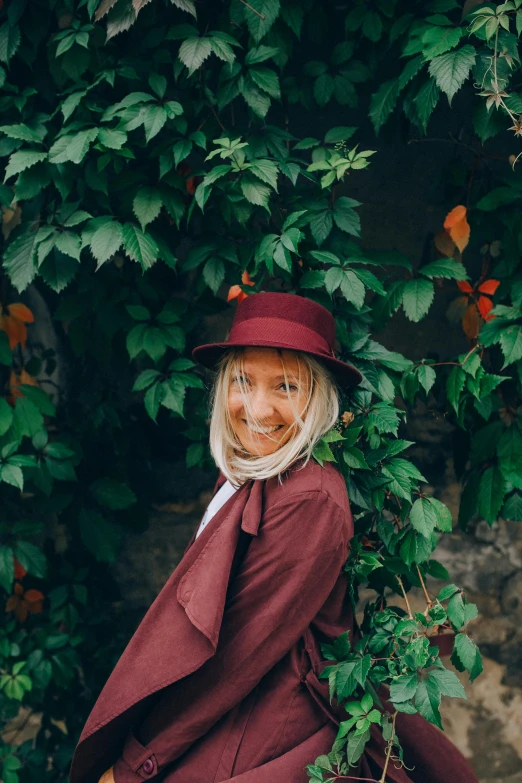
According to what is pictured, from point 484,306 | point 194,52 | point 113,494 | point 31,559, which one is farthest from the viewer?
point 113,494

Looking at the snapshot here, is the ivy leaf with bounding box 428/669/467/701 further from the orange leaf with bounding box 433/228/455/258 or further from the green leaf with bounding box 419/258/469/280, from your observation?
the orange leaf with bounding box 433/228/455/258

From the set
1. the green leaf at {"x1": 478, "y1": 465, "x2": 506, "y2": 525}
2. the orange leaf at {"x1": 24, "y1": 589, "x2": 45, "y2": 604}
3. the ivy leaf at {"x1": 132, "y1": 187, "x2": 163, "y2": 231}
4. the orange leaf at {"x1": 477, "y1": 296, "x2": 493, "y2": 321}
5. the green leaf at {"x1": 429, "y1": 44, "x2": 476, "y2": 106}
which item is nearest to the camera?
the green leaf at {"x1": 429, "y1": 44, "x2": 476, "y2": 106}

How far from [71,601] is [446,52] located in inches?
81.0

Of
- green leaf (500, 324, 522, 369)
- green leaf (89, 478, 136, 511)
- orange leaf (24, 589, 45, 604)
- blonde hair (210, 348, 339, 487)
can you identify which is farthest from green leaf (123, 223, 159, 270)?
orange leaf (24, 589, 45, 604)

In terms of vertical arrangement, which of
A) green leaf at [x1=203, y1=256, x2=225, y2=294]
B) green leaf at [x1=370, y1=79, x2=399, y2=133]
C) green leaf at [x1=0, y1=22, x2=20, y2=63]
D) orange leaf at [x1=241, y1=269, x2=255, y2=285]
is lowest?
orange leaf at [x1=241, y1=269, x2=255, y2=285]

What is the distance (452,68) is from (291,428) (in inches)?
37.8

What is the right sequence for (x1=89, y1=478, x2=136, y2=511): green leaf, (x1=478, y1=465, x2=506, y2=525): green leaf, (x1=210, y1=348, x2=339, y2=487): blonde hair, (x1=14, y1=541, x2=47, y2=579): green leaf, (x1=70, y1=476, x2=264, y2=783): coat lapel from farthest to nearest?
(x1=89, y1=478, x2=136, y2=511): green leaf < (x1=14, y1=541, x2=47, y2=579): green leaf < (x1=478, y1=465, x2=506, y2=525): green leaf < (x1=210, y1=348, x2=339, y2=487): blonde hair < (x1=70, y1=476, x2=264, y2=783): coat lapel

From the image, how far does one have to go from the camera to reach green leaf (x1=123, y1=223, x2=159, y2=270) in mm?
1980

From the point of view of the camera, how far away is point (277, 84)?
6.60ft

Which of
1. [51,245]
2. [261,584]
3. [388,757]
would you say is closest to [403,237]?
[51,245]

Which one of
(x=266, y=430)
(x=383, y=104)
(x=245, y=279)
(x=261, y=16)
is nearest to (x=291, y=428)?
(x=266, y=430)

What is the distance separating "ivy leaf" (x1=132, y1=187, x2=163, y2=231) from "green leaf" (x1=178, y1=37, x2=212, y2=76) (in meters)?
0.32

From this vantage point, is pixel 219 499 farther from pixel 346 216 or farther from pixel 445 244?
pixel 445 244

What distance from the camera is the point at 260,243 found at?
6.69 feet
